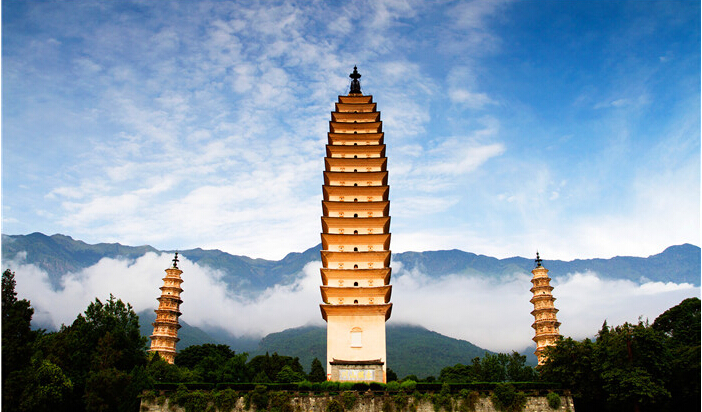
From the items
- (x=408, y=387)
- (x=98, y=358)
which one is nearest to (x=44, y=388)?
(x=98, y=358)

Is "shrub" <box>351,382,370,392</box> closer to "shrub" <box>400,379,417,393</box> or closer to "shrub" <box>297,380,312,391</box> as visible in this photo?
"shrub" <box>400,379,417,393</box>

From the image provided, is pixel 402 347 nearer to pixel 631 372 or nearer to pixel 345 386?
pixel 345 386

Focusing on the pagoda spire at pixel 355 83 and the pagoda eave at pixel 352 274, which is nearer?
the pagoda eave at pixel 352 274

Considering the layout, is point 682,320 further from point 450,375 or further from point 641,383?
point 450,375

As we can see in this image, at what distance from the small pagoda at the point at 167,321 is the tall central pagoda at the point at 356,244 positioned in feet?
60.8

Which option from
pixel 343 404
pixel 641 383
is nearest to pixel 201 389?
pixel 343 404

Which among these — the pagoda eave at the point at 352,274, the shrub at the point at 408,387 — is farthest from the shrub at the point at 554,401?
the pagoda eave at the point at 352,274

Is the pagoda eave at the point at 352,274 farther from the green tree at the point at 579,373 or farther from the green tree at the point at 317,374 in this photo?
the green tree at the point at 317,374

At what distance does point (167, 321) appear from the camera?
47188 mm

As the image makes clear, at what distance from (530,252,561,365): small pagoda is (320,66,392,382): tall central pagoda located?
16120 millimetres

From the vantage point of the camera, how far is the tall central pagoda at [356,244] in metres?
33.1

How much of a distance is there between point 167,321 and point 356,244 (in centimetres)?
2125

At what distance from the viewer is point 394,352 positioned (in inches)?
4131

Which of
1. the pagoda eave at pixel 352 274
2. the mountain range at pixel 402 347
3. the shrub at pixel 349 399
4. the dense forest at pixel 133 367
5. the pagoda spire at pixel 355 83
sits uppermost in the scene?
the pagoda spire at pixel 355 83
